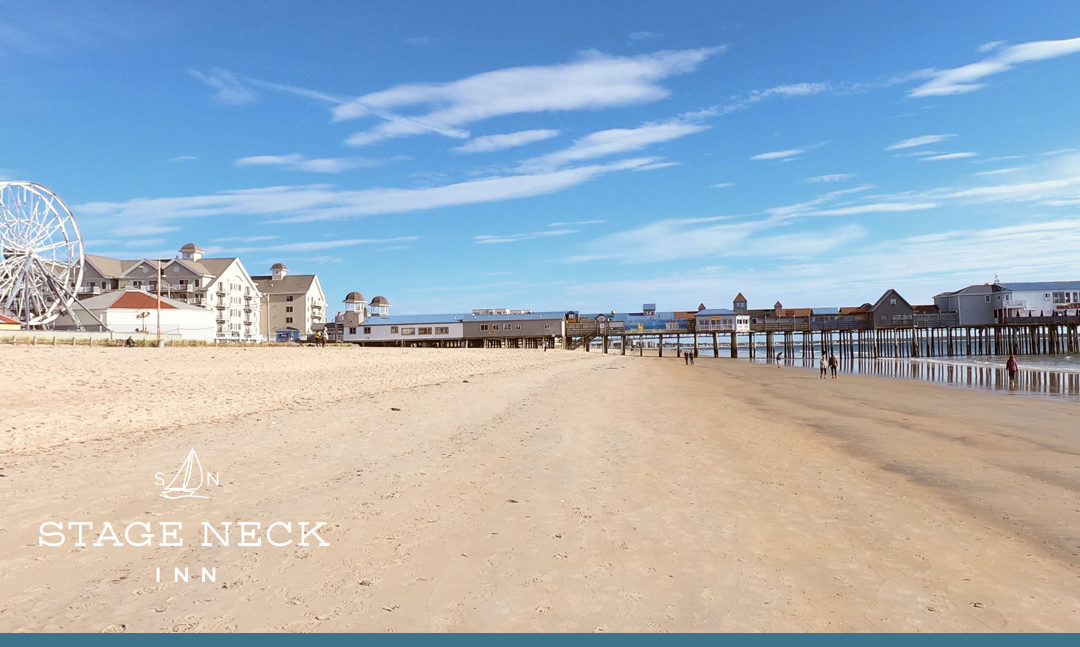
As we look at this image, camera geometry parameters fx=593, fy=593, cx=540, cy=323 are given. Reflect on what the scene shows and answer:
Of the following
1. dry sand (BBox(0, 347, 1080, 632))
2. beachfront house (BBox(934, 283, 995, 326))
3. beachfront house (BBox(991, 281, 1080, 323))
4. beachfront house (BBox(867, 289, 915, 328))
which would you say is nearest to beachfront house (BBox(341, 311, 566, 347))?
beachfront house (BBox(867, 289, 915, 328))

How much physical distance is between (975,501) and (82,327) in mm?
80210

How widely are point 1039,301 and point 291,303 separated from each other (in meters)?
119

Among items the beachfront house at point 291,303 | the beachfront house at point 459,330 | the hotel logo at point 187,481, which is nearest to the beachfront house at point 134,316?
the beachfront house at point 459,330

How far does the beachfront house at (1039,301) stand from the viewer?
269 ft

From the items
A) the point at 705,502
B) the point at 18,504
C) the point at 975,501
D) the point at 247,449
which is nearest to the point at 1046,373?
the point at 975,501

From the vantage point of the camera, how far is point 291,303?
358 feet

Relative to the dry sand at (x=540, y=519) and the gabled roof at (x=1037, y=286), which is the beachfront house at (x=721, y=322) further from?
the dry sand at (x=540, y=519)

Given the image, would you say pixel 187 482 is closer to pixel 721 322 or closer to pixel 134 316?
pixel 134 316

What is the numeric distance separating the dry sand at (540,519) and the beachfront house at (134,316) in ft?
200

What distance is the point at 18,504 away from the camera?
670 centimetres

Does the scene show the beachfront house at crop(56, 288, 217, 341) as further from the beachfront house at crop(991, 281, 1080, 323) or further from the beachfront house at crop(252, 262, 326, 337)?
the beachfront house at crop(991, 281, 1080, 323)

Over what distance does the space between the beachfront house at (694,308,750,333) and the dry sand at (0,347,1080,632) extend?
3181 inches

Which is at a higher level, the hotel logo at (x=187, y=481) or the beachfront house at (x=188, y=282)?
the beachfront house at (x=188, y=282)

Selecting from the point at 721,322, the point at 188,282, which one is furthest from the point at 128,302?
the point at 721,322
